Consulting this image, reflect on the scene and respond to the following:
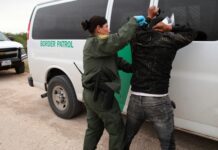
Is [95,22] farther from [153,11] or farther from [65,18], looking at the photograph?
[65,18]

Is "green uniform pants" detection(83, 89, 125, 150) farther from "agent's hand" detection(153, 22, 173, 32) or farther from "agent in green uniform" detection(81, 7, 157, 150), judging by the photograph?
"agent's hand" detection(153, 22, 173, 32)

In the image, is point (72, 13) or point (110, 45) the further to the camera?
point (72, 13)

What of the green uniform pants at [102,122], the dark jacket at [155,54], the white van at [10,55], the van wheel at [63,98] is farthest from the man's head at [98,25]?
the white van at [10,55]

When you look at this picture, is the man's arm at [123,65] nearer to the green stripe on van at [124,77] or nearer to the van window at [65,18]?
the green stripe on van at [124,77]

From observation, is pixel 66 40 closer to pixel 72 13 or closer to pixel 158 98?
pixel 72 13

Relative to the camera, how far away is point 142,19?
7.45 ft

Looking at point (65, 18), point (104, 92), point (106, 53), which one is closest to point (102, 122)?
point (104, 92)

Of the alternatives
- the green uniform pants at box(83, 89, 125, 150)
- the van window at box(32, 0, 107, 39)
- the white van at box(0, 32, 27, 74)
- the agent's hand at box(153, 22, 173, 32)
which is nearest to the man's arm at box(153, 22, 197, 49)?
the agent's hand at box(153, 22, 173, 32)

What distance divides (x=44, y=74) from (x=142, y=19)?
115 inches

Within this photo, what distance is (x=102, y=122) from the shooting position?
297cm

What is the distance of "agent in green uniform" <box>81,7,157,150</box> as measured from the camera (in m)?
2.31

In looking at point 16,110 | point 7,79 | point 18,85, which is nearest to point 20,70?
point 7,79

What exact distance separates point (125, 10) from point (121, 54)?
63 centimetres

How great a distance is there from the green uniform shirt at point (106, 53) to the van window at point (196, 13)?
2.36ft
